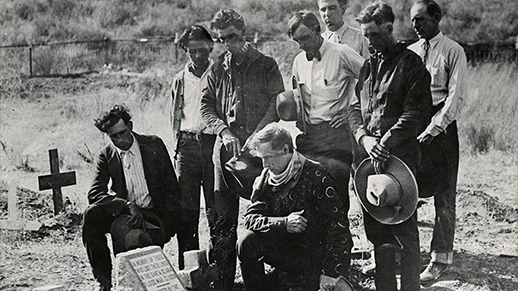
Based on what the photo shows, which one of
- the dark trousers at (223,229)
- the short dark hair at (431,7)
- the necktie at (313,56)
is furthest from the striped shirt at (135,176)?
the short dark hair at (431,7)

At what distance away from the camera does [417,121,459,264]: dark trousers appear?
6.13 metres

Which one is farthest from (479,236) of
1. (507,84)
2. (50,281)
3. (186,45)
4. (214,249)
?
(50,281)

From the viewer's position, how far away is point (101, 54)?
22.2 ft

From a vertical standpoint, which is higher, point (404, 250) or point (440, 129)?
point (440, 129)

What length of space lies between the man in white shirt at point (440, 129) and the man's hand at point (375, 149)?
0.29 meters

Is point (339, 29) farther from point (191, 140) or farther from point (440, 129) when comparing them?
point (191, 140)

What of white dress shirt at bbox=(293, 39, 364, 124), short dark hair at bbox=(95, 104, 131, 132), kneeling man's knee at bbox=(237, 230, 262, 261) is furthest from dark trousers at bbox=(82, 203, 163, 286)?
white dress shirt at bbox=(293, 39, 364, 124)

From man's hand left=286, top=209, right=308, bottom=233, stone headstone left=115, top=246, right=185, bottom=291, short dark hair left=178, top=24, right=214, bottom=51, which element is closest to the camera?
man's hand left=286, top=209, right=308, bottom=233

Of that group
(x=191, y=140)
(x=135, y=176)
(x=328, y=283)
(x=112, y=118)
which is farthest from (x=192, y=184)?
(x=328, y=283)

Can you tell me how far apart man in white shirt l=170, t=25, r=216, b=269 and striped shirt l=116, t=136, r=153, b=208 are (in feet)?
0.95

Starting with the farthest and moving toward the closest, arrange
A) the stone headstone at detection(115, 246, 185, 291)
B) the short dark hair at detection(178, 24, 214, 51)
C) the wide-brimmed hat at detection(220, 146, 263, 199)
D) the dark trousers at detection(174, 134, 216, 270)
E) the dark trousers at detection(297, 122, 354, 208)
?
the dark trousers at detection(174, 134, 216, 270) → the short dark hair at detection(178, 24, 214, 51) → the wide-brimmed hat at detection(220, 146, 263, 199) → the dark trousers at detection(297, 122, 354, 208) → the stone headstone at detection(115, 246, 185, 291)

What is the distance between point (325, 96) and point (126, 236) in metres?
1.86

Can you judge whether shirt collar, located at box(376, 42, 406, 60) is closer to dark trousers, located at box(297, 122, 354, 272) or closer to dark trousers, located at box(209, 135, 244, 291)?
dark trousers, located at box(297, 122, 354, 272)

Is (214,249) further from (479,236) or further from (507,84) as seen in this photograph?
(507,84)
